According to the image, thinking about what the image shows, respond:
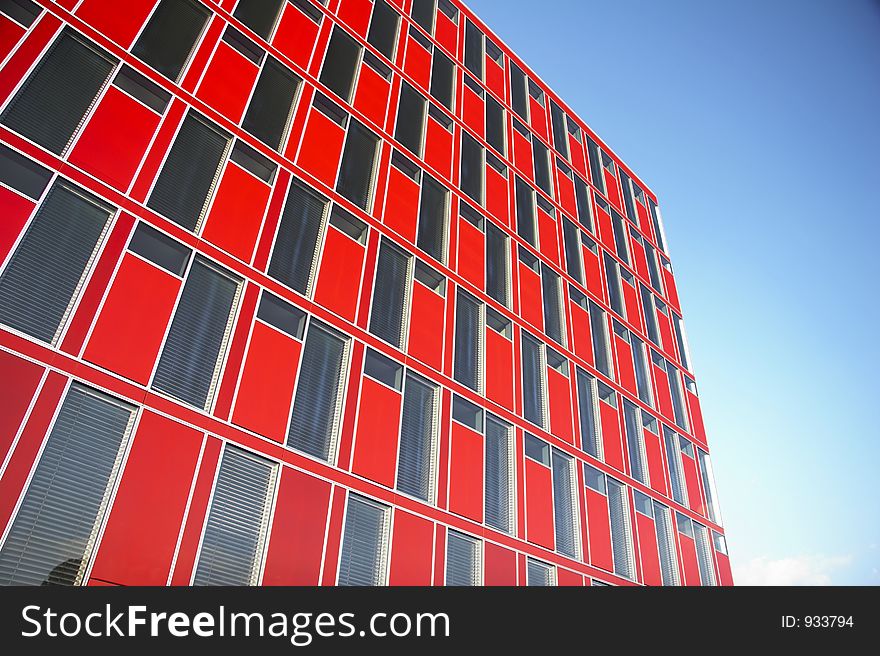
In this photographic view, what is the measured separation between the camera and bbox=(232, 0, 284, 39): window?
20.7 meters

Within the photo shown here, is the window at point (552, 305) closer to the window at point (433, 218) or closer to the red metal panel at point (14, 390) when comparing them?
the window at point (433, 218)

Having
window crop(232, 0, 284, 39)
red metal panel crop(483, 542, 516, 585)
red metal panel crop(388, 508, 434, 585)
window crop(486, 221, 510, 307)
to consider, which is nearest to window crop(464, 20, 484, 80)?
window crop(486, 221, 510, 307)

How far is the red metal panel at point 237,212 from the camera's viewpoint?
16281 mm

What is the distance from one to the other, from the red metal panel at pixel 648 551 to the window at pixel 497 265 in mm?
8782

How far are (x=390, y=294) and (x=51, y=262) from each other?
8.72 metres

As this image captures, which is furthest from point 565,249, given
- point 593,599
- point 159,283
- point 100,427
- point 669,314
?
point 593,599

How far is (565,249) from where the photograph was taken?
2922cm

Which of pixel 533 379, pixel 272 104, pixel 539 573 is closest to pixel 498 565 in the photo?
pixel 539 573

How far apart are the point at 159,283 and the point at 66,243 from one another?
72.3 inches

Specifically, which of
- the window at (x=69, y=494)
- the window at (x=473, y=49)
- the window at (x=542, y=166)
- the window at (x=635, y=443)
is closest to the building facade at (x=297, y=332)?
the window at (x=69, y=494)

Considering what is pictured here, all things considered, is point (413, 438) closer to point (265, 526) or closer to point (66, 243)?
point (265, 526)

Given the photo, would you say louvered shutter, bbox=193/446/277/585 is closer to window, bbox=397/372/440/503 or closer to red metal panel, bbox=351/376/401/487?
red metal panel, bbox=351/376/401/487

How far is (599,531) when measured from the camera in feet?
71.4

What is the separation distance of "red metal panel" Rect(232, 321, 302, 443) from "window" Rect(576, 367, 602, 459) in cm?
1130
